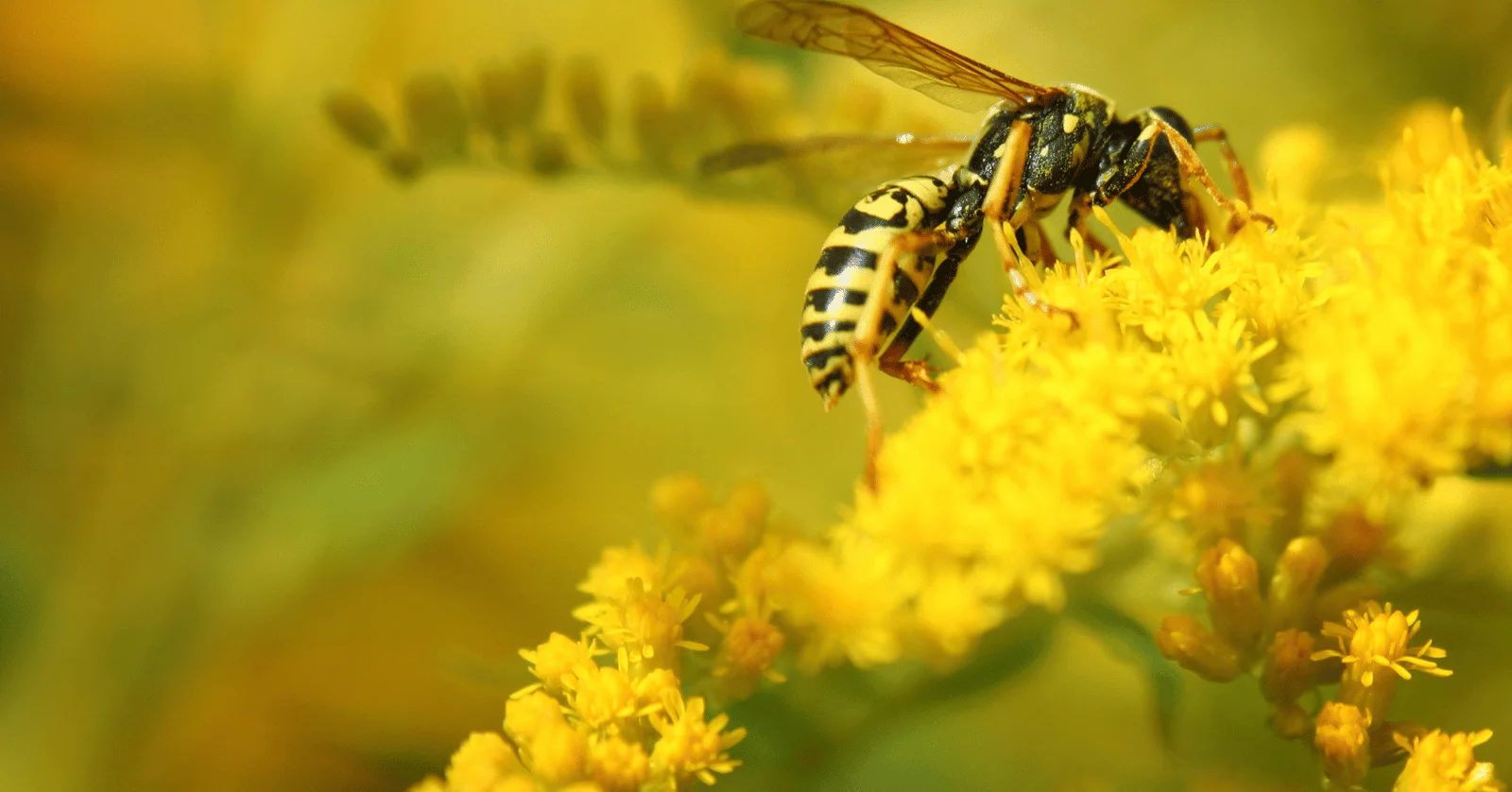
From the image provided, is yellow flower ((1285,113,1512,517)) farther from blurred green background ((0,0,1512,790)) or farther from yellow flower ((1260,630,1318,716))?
blurred green background ((0,0,1512,790))

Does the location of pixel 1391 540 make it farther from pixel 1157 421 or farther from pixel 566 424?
pixel 566 424

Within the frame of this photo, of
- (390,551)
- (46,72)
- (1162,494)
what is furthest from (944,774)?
(46,72)

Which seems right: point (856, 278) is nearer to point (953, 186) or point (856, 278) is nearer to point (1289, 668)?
point (953, 186)

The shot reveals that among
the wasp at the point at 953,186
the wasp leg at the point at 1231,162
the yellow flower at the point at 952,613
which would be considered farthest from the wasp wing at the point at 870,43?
the yellow flower at the point at 952,613

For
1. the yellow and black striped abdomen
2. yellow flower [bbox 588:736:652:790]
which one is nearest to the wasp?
the yellow and black striped abdomen

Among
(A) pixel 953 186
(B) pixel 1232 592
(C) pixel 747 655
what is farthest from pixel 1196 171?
(C) pixel 747 655

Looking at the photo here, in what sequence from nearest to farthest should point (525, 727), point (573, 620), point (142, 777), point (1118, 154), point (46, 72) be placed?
point (525, 727) < point (1118, 154) < point (142, 777) < point (573, 620) < point (46, 72)
